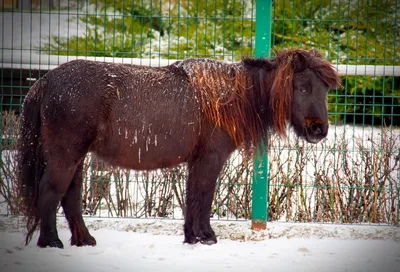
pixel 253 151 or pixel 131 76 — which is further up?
pixel 131 76

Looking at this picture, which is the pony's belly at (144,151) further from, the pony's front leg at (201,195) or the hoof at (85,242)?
the hoof at (85,242)

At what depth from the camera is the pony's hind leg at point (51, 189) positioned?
5.15m

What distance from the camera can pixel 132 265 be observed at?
4945mm

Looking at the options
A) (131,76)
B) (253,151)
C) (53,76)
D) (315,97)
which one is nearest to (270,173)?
(253,151)

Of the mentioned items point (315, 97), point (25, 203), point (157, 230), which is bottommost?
point (157, 230)

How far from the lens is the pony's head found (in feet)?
18.1

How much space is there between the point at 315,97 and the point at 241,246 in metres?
1.59

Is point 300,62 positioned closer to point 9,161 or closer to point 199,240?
point 199,240

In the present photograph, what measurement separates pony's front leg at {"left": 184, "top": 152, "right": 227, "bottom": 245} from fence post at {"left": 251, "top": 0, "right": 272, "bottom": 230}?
30.7 inches

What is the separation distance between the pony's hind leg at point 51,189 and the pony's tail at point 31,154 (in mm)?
83

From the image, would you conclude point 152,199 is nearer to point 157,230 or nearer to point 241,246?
point 157,230

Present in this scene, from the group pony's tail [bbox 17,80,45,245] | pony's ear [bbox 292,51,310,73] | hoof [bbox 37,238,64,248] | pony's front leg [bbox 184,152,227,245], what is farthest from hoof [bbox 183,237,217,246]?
pony's ear [bbox 292,51,310,73]

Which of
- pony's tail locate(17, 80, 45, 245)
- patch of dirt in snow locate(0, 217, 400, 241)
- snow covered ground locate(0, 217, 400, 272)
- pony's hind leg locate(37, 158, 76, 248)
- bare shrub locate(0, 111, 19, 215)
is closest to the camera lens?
snow covered ground locate(0, 217, 400, 272)

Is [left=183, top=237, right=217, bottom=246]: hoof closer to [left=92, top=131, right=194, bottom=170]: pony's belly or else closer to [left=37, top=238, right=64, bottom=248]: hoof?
[left=92, top=131, right=194, bottom=170]: pony's belly
